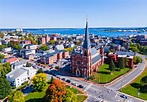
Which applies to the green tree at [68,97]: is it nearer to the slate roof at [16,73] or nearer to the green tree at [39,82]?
the green tree at [39,82]

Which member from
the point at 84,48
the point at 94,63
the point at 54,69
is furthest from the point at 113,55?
the point at 54,69

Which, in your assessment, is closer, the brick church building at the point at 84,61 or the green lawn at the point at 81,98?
the green lawn at the point at 81,98

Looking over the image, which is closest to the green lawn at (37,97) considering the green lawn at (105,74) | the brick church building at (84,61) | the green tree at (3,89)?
the green tree at (3,89)

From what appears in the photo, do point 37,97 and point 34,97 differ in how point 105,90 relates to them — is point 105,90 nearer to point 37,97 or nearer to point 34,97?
point 37,97

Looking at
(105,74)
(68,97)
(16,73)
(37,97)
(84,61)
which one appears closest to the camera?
(68,97)

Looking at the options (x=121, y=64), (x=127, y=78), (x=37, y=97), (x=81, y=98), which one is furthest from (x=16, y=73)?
(x=121, y=64)

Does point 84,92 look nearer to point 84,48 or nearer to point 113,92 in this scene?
point 113,92

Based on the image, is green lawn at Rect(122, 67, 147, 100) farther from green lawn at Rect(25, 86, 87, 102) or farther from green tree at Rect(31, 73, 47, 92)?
green tree at Rect(31, 73, 47, 92)

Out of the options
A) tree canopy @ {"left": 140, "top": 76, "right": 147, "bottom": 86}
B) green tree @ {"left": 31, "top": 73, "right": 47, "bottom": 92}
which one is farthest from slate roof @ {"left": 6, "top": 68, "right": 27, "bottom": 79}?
tree canopy @ {"left": 140, "top": 76, "right": 147, "bottom": 86}
